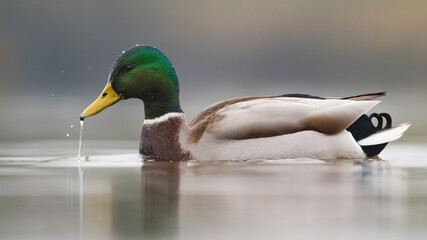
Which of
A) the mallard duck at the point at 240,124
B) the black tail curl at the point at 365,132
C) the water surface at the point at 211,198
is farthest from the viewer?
the black tail curl at the point at 365,132

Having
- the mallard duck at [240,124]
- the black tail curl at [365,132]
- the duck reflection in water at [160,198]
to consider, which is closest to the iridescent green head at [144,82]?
the mallard duck at [240,124]

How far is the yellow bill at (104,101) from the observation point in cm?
947

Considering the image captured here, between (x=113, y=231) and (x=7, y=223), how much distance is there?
645mm

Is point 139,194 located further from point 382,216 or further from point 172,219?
point 382,216

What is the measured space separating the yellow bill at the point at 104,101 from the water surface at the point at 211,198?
0.42 m

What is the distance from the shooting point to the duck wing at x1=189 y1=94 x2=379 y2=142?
30.2 feet

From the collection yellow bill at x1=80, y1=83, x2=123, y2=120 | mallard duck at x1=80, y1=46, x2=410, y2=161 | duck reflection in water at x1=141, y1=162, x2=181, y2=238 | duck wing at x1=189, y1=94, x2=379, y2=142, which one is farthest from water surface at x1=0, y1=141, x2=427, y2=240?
yellow bill at x1=80, y1=83, x2=123, y2=120

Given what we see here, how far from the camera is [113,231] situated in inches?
223

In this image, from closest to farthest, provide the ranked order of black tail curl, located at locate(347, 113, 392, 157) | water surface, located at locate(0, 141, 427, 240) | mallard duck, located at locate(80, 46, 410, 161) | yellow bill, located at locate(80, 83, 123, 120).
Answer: water surface, located at locate(0, 141, 427, 240) < mallard duck, located at locate(80, 46, 410, 161) < yellow bill, located at locate(80, 83, 123, 120) < black tail curl, located at locate(347, 113, 392, 157)

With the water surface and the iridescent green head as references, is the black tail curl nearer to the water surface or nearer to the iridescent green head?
the water surface

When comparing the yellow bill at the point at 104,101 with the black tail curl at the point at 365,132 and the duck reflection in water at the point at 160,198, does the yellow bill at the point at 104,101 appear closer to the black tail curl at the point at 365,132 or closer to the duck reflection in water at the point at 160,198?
the duck reflection in water at the point at 160,198

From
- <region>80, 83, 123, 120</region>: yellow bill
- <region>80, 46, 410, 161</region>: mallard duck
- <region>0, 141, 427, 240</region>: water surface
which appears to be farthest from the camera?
<region>80, 83, 123, 120</region>: yellow bill

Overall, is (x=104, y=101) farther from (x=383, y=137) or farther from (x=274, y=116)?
(x=383, y=137)

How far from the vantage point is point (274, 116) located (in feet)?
30.7
